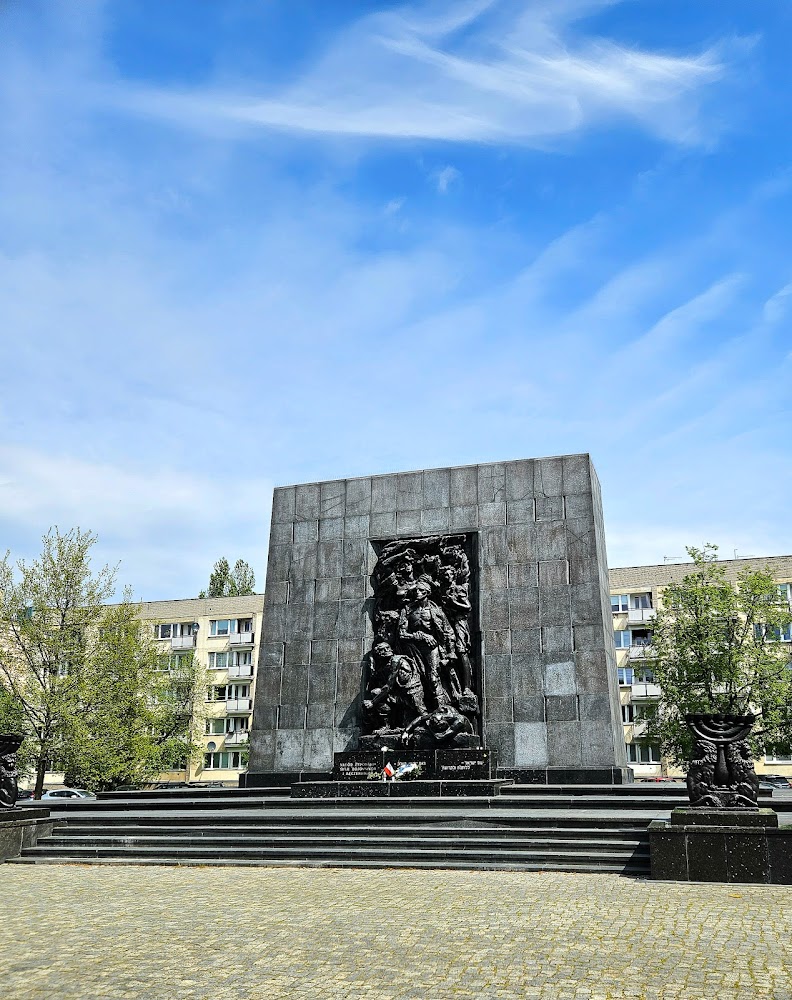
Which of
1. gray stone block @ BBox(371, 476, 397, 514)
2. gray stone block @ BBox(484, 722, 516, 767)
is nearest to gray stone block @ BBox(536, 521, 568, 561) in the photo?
gray stone block @ BBox(371, 476, 397, 514)

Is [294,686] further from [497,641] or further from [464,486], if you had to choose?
[464,486]

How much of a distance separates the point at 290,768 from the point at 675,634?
2027 centimetres

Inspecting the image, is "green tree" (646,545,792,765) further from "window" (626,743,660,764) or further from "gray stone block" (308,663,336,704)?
"gray stone block" (308,663,336,704)

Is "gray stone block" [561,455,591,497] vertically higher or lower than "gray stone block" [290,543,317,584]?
higher

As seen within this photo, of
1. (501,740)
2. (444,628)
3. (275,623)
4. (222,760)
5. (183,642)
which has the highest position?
(183,642)

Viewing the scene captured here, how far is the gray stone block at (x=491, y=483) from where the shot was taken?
19.6 meters

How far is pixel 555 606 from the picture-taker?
18.3 meters

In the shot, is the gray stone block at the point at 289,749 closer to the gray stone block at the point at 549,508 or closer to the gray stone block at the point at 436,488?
the gray stone block at the point at 436,488

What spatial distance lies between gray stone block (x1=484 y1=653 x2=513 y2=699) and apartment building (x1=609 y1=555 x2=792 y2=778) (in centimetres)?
2973

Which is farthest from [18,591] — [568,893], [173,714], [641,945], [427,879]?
[641,945]

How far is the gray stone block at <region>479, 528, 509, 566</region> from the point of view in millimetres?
19078

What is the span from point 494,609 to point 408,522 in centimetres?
290

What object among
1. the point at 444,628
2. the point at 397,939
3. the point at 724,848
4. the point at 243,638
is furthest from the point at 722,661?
the point at 243,638

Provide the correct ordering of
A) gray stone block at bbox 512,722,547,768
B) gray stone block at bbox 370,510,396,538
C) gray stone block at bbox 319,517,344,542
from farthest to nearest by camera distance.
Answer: gray stone block at bbox 319,517,344,542, gray stone block at bbox 370,510,396,538, gray stone block at bbox 512,722,547,768
